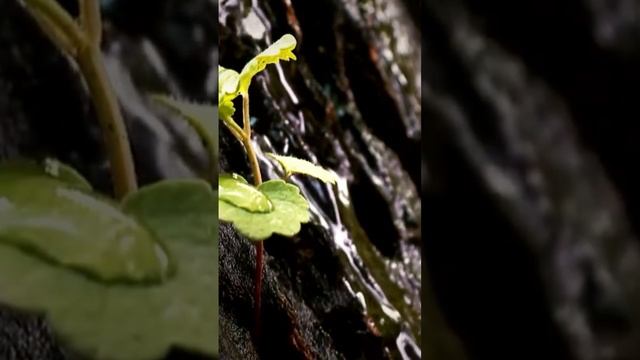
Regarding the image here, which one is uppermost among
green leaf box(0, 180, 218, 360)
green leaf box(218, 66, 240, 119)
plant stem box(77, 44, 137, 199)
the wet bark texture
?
the wet bark texture

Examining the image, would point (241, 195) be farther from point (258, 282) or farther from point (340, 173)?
point (340, 173)

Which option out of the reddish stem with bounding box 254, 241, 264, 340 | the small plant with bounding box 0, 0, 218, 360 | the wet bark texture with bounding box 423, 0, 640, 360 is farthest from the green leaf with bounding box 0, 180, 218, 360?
the wet bark texture with bounding box 423, 0, 640, 360

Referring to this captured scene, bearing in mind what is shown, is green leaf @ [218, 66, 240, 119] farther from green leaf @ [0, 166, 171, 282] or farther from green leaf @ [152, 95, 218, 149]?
green leaf @ [0, 166, 171, 282]

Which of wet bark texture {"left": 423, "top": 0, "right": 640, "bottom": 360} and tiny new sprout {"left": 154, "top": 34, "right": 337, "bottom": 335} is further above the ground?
wet bark texture {"left": 423, "top": 0, "right": 640, "bottom": 360}

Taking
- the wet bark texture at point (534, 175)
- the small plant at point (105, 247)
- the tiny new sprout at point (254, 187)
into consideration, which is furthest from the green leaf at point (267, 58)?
the wet bark texture at point (534, 175)

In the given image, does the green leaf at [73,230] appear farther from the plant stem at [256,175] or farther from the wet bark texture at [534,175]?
the wet bark texture at [534,175]

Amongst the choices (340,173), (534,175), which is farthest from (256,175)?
(534,175)

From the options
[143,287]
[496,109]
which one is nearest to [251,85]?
[143,287]
